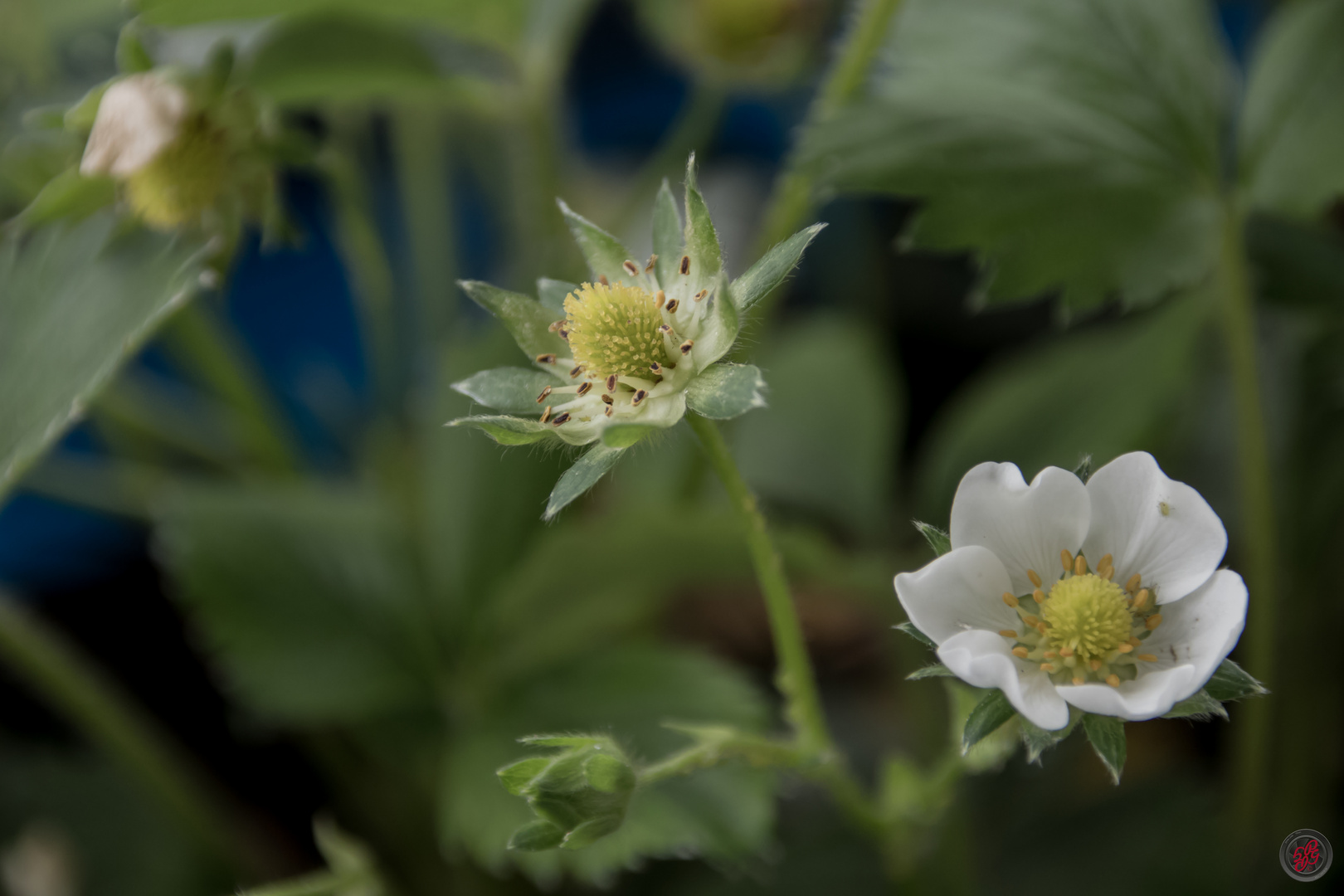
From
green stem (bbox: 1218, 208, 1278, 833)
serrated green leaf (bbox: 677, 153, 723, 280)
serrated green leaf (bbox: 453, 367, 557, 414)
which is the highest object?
serrated green leaf (bbox: 677, 153, 723, 280)

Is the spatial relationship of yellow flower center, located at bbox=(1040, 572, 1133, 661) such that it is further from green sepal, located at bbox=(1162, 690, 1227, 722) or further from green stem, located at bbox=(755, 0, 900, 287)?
green stem, located at bbox=(755, 0, 900, 287)

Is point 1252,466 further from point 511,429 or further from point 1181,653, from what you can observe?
point 511,429

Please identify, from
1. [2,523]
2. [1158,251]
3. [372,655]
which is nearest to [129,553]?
[2,523]

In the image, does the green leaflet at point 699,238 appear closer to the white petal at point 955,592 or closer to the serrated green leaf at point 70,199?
the white petal at point 955,592

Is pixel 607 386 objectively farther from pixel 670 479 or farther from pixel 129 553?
pixel 129 553

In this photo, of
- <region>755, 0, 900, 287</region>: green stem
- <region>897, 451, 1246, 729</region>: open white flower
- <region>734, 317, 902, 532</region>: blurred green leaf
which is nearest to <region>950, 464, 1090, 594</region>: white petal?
<region>897, 451, 1246, 729</region>: open white flower

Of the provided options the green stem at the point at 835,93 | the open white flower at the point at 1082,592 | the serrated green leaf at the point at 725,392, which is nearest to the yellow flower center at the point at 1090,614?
the open white flower at the point at 1082,592

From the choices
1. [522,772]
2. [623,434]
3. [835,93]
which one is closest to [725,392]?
[623,434]
